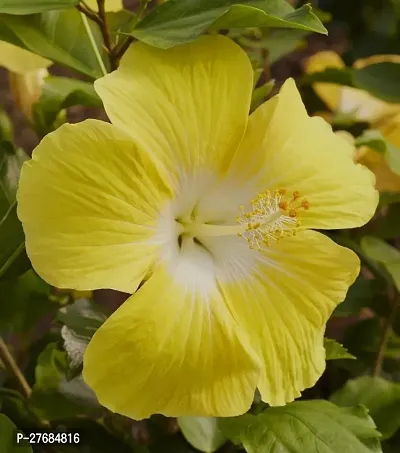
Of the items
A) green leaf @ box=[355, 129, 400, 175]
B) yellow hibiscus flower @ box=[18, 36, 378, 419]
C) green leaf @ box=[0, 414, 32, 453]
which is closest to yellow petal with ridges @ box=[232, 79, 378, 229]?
yellow hibiscus flower @ box=[18, 36, 378, 419]

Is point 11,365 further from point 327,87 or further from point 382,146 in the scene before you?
point 327,87

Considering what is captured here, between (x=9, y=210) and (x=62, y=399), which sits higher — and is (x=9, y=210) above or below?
above

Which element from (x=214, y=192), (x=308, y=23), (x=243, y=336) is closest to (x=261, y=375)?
(x=243, y=336)

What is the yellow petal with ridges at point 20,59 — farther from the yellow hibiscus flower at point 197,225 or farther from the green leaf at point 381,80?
the green leaf at point 381,80

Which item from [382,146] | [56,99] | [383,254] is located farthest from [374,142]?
[56,99]

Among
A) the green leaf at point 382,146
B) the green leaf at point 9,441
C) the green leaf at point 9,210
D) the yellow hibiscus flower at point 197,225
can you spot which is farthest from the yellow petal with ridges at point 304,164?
the green leaf at point 9,441

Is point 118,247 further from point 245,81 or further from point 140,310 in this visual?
point 245,81

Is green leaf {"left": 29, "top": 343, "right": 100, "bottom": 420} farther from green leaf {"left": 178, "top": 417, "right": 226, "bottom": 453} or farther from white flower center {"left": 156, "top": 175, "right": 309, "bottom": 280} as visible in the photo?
white flower center {"left": 156, "top": 175, "right": 309, "bottom": 280}
